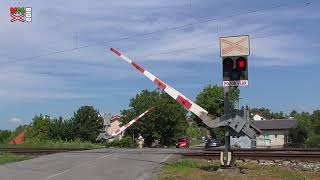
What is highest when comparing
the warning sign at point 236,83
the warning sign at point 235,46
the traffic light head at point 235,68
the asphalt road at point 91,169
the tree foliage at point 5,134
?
the warning sign at point 235,46

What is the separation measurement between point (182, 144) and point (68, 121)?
20.4 metres

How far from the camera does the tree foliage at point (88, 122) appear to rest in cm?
7906

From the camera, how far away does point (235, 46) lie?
18766 millimetres

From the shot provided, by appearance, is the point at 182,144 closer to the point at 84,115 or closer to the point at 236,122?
the point at 84,115

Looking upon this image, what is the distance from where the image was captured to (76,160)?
2650 centimetres

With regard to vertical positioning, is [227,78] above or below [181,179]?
above

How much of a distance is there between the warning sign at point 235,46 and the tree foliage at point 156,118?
202 ft

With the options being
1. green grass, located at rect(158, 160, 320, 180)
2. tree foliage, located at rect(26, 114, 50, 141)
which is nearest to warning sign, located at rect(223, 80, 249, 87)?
green grass, located at rect(158, 160, 320, 180)

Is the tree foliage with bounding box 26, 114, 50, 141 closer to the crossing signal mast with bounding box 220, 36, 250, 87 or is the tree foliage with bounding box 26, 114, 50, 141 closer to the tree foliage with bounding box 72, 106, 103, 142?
the tree foliage with bounding box 72, 106, 103, 142

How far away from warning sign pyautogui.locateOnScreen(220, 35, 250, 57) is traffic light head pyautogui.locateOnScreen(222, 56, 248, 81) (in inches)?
6.7

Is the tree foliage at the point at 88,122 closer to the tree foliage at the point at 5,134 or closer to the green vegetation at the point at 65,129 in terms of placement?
the green vegetation at the point at 65,129

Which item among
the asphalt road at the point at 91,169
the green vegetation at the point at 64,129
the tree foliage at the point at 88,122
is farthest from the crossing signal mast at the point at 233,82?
the tree foliage at the point at 88,122

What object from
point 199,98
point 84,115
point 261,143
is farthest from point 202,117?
point 199,98

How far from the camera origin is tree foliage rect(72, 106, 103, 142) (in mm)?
79062
